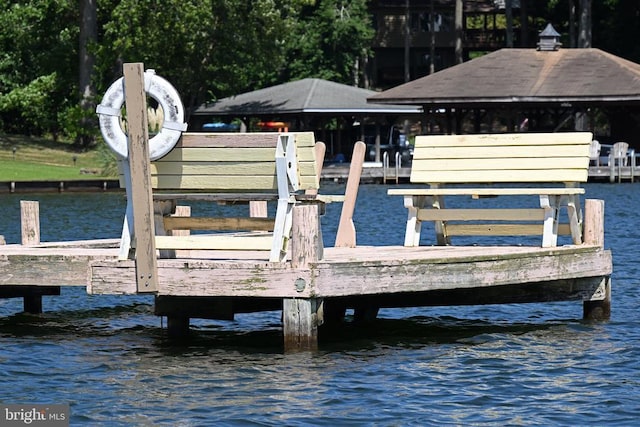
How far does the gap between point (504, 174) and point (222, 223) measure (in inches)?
142

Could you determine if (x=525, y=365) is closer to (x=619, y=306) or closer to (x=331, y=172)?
(x=619, y=306)

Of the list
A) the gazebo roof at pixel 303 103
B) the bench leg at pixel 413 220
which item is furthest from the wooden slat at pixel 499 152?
the gazebo roof at pixel 303 103

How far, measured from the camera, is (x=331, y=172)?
56.2 meters

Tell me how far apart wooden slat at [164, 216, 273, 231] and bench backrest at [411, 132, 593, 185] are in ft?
9.42

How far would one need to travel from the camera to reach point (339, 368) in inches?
533

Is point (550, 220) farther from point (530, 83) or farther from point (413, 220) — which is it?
point (530, 83)

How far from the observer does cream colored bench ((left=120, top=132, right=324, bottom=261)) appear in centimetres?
1332

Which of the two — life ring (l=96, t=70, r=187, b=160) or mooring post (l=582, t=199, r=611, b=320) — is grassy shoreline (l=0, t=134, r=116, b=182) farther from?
life ring (l=96, t=70, r=187, b=160)

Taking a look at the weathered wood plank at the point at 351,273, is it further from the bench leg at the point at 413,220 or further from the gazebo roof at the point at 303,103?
the gazebo roof at the point at 303,103

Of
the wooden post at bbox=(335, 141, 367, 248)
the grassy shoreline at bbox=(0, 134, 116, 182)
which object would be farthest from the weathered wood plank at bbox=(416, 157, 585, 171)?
the grassy shoreline at bbox=(0, 134, 116, 182)

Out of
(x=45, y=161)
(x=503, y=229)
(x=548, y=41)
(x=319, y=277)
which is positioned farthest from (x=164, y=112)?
(x=548, y=41)

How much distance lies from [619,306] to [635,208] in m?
22.3

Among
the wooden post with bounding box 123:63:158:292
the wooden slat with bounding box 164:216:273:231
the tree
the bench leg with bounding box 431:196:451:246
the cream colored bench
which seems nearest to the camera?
the wooden post with bounding box 123:63:158:292

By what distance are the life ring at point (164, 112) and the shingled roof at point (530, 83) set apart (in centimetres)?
4210
